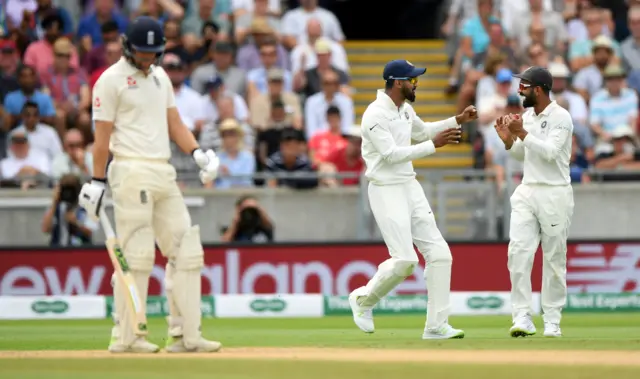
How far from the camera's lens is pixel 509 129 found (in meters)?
11.3

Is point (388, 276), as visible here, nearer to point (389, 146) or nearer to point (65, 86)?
point (389, 146)

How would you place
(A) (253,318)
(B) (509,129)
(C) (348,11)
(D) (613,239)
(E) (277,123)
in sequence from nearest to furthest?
(B) (509,129)
(A) (253,318)
(D) (613,239)
(E) (277,123)
(C) (348,11)

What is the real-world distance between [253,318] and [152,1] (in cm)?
617

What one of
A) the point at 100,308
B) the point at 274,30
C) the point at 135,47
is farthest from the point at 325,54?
the point at 135,47

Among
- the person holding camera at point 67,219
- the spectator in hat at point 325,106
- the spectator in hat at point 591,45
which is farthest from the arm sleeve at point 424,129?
the spectator in hat at point 591,45

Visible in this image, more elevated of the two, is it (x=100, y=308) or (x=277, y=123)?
(x=277, y=123)

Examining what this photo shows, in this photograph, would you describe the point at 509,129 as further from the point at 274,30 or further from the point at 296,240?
the point at 274,30

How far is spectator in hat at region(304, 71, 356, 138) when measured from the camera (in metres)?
18.6

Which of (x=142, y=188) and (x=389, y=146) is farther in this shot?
(x=389, y=146)

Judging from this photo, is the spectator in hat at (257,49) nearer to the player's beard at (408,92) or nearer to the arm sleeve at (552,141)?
the player's beard at (408,92)

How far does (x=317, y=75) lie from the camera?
19.3 meters

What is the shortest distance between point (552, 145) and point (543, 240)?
2.71 ft

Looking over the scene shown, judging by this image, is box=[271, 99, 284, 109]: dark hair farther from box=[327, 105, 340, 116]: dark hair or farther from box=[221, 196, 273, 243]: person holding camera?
box=[221, 196, 273, 243]: person holding camera

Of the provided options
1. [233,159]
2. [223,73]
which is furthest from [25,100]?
[233,159]
